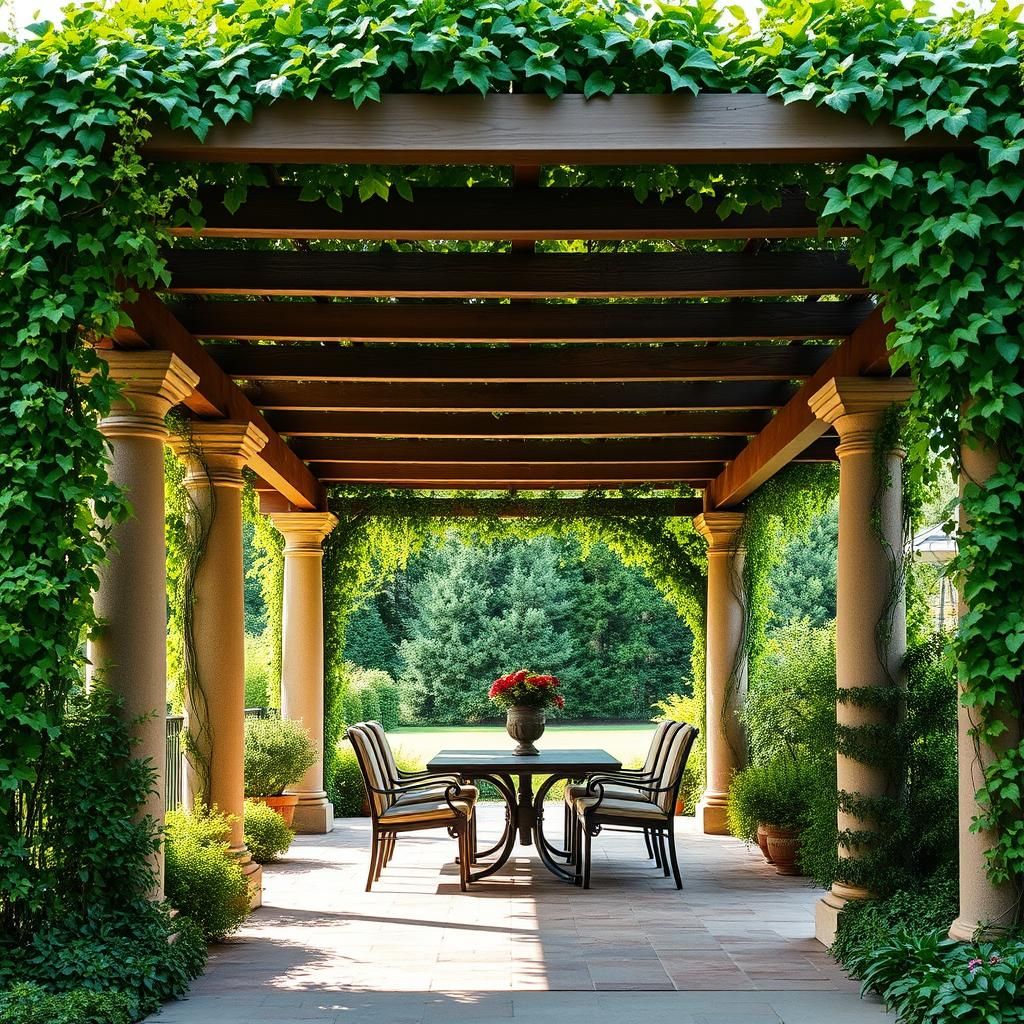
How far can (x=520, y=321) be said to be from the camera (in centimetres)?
695

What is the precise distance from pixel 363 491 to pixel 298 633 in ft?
5.34

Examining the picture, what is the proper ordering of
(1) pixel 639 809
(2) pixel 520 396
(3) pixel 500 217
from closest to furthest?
(3) pixel 500 217
(1) pixel 639 809
(2) pixel 520 396

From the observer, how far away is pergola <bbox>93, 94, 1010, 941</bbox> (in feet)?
14.7

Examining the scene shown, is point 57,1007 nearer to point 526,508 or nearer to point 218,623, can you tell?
point 218,623

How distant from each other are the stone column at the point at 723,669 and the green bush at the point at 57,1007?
8.26 metres

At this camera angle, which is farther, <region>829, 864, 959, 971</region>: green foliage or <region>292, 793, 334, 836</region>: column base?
<region>292, 793, 334, 836</region>: column base

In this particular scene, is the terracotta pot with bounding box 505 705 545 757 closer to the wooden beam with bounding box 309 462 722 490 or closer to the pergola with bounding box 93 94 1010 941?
the pergola with bounding box 93 94 1010 941

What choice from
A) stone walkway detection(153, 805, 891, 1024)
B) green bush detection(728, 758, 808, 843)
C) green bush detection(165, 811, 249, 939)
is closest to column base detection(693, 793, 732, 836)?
green bush detection(728, 758, 808, 843)

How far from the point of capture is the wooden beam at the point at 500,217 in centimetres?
535

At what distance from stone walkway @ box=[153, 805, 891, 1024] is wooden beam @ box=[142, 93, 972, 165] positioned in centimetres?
355

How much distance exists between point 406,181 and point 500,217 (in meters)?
0.72

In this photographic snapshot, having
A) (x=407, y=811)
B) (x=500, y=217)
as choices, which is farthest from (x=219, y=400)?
(x=407, y=811)

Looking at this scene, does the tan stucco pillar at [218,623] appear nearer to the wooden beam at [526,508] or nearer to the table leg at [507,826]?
the table leg at [507,826]

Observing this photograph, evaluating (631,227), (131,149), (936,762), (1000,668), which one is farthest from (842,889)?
(131,149)
